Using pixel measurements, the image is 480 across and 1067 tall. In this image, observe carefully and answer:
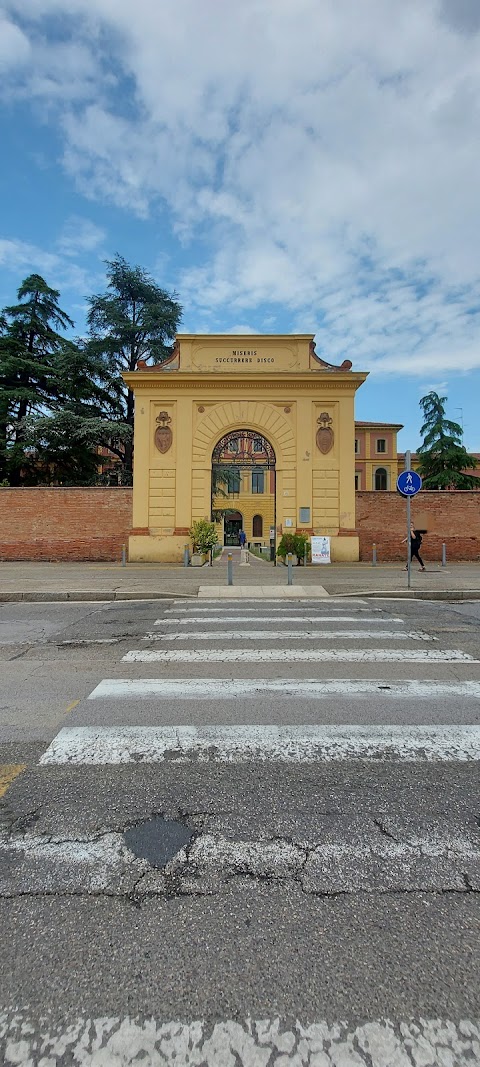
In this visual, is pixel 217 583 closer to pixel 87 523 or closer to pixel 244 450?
pixel 244 450

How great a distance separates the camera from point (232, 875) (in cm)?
240

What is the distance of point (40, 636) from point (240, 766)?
516 cm

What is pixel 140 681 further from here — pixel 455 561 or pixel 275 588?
pixel 455 561

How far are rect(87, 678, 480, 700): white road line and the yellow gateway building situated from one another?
16013mm

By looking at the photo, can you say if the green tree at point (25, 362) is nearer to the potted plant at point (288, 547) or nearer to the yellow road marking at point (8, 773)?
the potted plant at point (288, 547)

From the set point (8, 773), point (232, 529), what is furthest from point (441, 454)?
point (8, 773)

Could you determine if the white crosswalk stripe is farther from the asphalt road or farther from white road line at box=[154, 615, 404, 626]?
white road line at box=[154, 615, 404, 626]

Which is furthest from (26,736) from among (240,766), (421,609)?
(421,609)

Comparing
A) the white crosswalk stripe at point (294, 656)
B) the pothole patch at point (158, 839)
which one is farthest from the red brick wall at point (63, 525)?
the pothole patch at point (158, 839)

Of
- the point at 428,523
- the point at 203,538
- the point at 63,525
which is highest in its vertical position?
the point at 428,523

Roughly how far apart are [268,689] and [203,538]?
15694 mm

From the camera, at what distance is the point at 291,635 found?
7531 mm

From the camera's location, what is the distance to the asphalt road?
5.54ft

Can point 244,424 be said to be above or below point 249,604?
above
